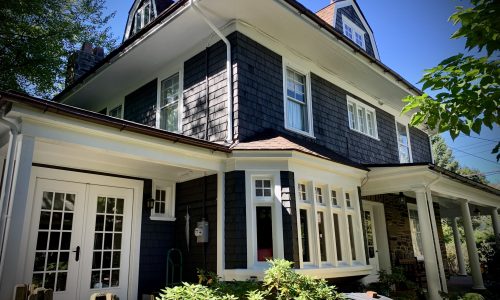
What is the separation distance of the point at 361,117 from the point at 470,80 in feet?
24.1

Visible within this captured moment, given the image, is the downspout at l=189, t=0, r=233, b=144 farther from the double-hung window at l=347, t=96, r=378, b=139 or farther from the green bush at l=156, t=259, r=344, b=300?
the double-hung window at l=347, t=96, r=378, b=139

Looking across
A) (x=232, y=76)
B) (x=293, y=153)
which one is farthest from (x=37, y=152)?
(x=293, y=153)

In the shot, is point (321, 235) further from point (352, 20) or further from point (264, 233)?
point (352, 20)

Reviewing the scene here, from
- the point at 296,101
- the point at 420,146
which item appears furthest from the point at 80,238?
the point at 420,146

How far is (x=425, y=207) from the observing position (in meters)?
7.95

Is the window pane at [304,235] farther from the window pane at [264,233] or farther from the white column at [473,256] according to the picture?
the white column at [473,256]

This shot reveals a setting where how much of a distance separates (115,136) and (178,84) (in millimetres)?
3979

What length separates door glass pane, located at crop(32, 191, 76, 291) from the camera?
19.4 ft

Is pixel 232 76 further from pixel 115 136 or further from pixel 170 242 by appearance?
pixel 170 242

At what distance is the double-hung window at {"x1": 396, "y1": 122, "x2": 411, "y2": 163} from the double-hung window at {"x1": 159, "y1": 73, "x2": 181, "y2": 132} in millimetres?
8216

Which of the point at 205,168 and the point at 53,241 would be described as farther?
the point at 205,168

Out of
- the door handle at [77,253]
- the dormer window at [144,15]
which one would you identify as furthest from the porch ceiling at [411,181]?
the dormer window at [144,15]

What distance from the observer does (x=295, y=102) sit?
28.1ft

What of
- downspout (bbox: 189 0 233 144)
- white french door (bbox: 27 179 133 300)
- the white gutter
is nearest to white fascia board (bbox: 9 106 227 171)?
the white gutter
